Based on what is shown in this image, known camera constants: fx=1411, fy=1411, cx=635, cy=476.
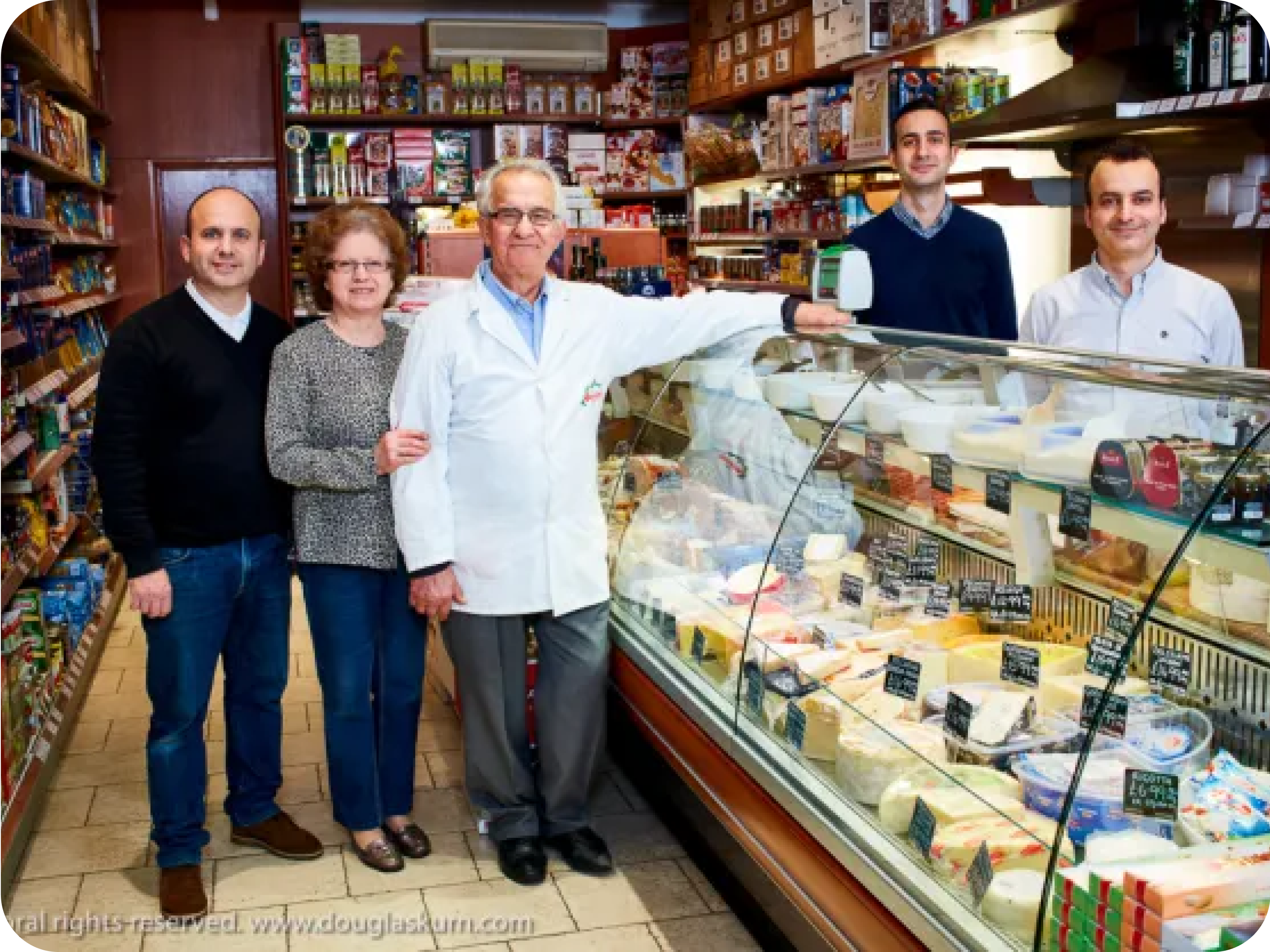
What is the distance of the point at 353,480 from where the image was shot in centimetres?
342

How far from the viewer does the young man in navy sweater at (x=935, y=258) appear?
12.7ft

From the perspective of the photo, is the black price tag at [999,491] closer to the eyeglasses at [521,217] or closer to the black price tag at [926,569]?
the black price tag at [926,569]

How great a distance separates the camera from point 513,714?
144 inches

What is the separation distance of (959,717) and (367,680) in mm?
1674

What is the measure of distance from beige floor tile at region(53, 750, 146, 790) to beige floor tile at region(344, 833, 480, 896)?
1065 millimetres

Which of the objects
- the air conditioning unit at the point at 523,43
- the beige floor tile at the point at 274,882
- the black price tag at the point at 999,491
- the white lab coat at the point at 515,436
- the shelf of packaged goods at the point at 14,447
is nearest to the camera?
the black price tag at the point at 999,491

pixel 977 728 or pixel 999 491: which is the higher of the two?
pixel 999 491

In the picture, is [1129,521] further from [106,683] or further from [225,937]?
[106,683]

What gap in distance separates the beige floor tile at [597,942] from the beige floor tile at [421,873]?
41cm

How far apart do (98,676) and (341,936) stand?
2.81 meters

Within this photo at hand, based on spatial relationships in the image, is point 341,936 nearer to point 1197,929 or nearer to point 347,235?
point 347,235

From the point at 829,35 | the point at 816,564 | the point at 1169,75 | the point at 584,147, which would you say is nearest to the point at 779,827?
the point at 816,564

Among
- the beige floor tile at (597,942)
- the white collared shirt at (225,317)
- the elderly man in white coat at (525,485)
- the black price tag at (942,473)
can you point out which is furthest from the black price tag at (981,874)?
the white collared shirt at (225,317)

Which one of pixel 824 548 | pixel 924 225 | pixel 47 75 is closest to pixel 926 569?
pixel 824 548
